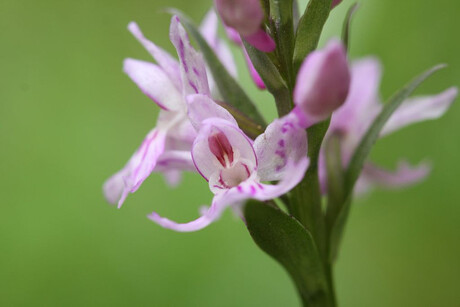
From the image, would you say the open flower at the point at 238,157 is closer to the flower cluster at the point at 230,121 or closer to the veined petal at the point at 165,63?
the flower cluster at the point at 230,121

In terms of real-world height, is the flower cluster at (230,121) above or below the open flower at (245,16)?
below

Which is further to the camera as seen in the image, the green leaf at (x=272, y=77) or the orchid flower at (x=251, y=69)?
the orchid flower at (x=251, y=69)

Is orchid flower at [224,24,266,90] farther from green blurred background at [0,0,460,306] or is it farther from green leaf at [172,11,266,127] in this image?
green blurred background at [0,0,460,306]

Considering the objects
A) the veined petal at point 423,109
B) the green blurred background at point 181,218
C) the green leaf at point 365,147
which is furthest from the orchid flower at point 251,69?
the green blurred background at point 181,218

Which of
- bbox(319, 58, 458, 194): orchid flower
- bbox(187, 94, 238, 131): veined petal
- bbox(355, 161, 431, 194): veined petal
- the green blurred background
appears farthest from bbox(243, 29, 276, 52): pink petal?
the green blurred background

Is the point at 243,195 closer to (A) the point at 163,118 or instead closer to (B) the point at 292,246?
(B) the point at 292,246

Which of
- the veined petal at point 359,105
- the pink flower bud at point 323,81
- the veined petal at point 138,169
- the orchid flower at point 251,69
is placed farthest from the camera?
the veined petal at point 359,105

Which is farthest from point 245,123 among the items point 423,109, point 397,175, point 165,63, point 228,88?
point 397,175

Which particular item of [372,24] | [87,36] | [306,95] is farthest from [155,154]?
[87,36]
